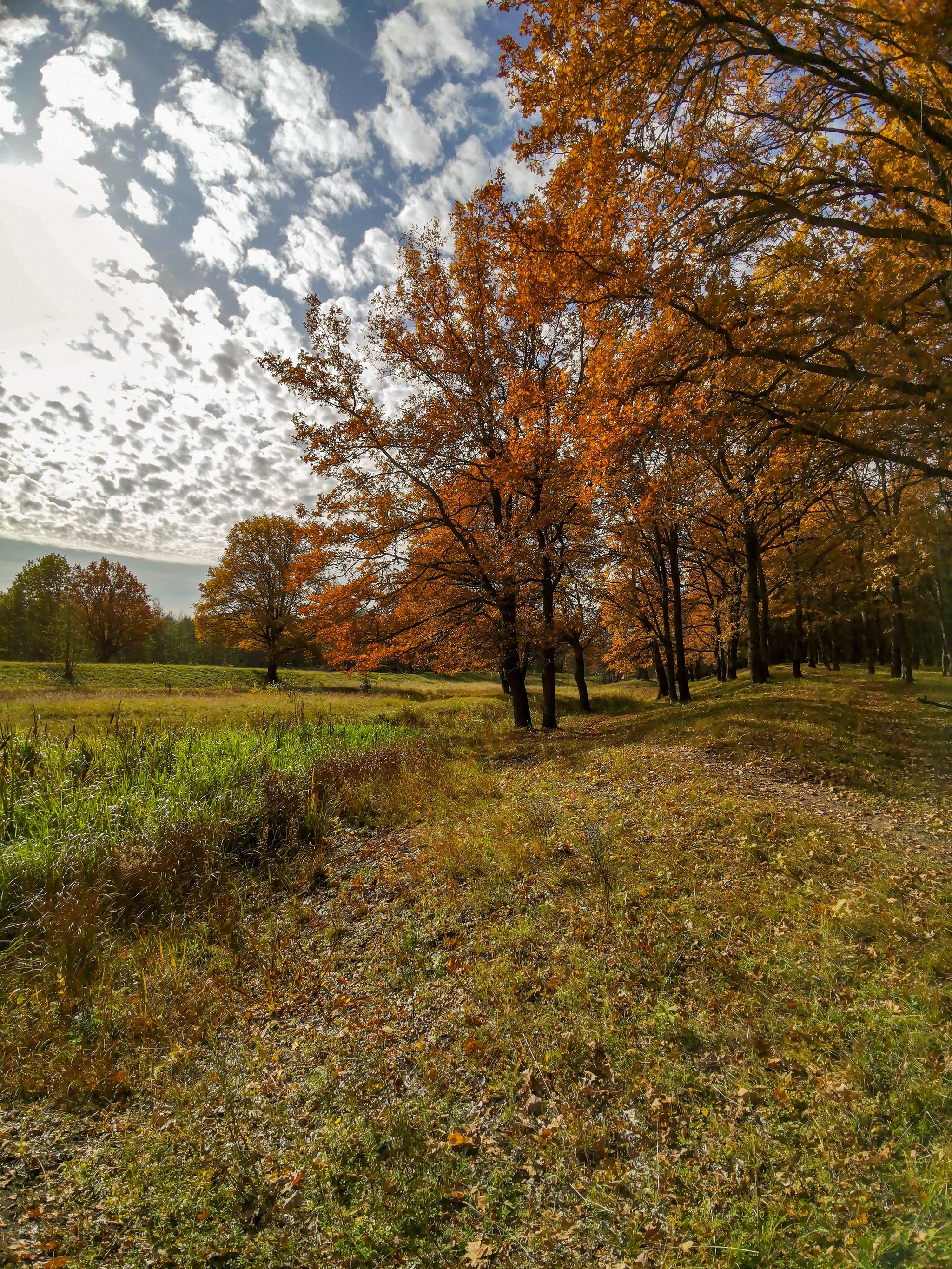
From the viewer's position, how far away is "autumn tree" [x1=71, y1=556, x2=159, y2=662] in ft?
151

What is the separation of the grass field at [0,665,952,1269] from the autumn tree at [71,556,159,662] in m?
47.1

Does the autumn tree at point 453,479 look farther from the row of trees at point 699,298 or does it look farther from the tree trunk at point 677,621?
the tree trunk at point 677,621

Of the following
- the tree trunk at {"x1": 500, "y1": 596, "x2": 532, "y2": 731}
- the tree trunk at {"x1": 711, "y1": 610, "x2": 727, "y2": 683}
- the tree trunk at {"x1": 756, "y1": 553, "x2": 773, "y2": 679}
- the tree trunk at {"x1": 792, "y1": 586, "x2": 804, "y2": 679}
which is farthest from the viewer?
the tree trunk at {"x1": 711, "y1": 610, "x2": 727, "y2": 683}

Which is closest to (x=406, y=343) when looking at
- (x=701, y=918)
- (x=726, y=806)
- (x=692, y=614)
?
(x=726, y=806)

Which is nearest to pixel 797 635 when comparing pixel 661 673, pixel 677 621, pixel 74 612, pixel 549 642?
pixel 677 621

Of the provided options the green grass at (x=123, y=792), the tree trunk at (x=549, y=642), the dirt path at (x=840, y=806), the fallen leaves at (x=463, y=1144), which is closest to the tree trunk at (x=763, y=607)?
the tree trunk at (x=549, y=642)

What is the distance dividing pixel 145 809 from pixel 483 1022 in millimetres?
5992

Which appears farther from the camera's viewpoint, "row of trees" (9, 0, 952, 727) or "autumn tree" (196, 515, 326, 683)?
"autumn tree" (196, 515, 326, 683)

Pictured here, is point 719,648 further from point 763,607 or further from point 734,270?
point 734,270

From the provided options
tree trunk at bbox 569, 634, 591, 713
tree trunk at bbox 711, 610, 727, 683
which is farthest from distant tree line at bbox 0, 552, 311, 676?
tree trunk at bbox 711, 610, 727, 683

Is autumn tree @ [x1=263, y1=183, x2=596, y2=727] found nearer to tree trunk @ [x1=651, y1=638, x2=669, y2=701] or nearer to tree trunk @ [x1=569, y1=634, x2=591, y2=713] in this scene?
tree trunk @ [x1=569, y1=634, x2=591, y2=713]

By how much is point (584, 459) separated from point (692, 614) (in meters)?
30.7

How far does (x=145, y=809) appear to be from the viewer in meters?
7.30

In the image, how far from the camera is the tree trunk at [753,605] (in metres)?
17.2
